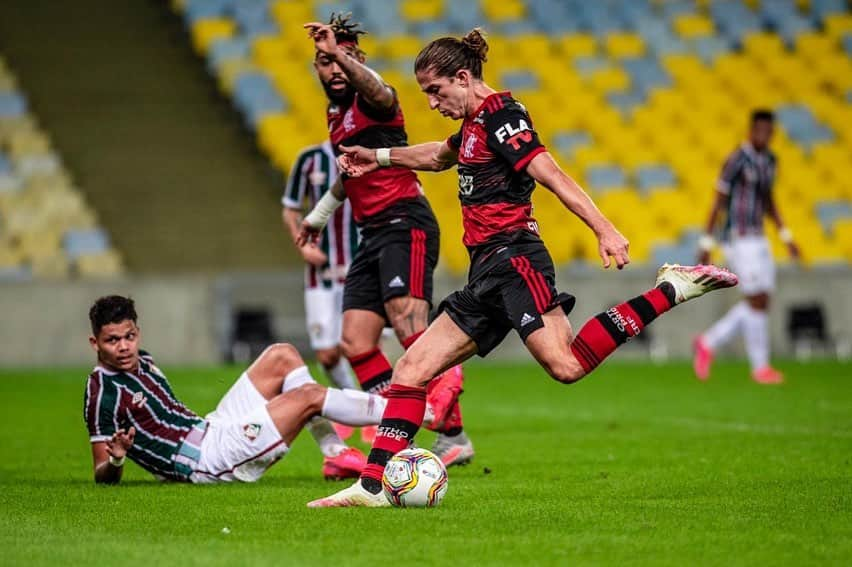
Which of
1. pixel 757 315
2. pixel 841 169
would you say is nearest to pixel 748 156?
pixel 757 315

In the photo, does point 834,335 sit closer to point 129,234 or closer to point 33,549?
point 129,234

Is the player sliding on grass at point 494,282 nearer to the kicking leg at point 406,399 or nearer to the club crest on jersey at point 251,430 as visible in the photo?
the kicking leg at point 406,399

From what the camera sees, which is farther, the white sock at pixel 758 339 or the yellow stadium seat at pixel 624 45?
the yellow stadium seat at pixel 624 45

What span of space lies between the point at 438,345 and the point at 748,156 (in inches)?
366

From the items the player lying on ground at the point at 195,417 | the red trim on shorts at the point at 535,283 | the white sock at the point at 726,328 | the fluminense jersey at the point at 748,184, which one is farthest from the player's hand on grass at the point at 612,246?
the white sock at the point at 726,328

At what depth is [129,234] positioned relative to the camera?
21.1 meters

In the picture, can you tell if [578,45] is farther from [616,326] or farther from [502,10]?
[616,326]

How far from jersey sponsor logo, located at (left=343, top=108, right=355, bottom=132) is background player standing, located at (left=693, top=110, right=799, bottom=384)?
23.4 ft

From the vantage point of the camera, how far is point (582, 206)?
21.5 feet

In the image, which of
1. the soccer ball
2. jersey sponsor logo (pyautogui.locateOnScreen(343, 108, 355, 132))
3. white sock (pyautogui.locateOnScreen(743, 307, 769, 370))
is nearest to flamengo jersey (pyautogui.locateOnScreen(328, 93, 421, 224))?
jersey sponsor logo (pyautogui.locateOnScreen(343, 108, 355, 132))

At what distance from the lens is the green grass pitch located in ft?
17.8

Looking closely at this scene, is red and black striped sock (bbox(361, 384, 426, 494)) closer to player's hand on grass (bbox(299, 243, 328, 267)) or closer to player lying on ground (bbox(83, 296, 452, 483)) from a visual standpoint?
player lying on ground (bbox(83, 296, 452, 483))

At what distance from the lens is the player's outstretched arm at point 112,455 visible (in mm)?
7242

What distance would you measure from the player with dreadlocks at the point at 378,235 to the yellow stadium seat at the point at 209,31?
49.1 feet
